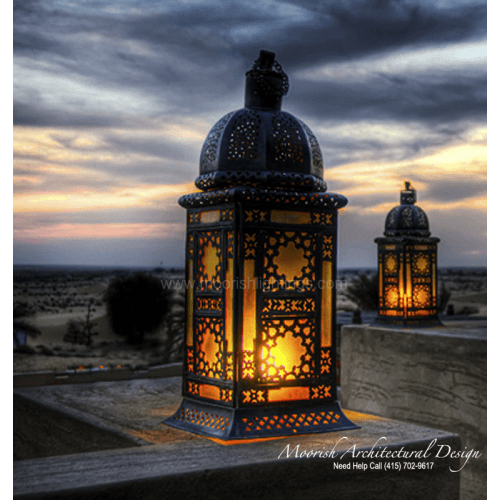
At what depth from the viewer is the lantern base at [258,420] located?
465cm

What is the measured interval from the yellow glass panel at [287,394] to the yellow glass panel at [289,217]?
1.28 m

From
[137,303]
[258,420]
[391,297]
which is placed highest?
[391,297]

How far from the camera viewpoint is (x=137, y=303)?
33.4 metres

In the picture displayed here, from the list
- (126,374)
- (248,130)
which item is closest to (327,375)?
(248,130)

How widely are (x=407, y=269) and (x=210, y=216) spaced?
974 cm

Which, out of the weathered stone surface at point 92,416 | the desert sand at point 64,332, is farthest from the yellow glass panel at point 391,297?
the weathered stone surface at point 92,416

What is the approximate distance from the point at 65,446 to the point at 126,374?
105 inches

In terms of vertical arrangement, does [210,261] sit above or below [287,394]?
above

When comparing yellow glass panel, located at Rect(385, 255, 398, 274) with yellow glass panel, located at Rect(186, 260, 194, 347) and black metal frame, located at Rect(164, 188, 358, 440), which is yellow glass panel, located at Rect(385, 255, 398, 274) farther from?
yellow glass panel, located at Rect(186, 260, 194, 347)

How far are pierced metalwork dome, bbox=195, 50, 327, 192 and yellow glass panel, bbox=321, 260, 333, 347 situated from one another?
0.66m

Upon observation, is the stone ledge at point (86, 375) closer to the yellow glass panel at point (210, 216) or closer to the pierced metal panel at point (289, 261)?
the yellow glass panel at point (210, 216)

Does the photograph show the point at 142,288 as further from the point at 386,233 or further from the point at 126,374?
the point at 126,374

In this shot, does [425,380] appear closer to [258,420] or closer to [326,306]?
[326,306]

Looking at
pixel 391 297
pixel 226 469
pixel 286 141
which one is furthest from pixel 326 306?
pixel 391 297
